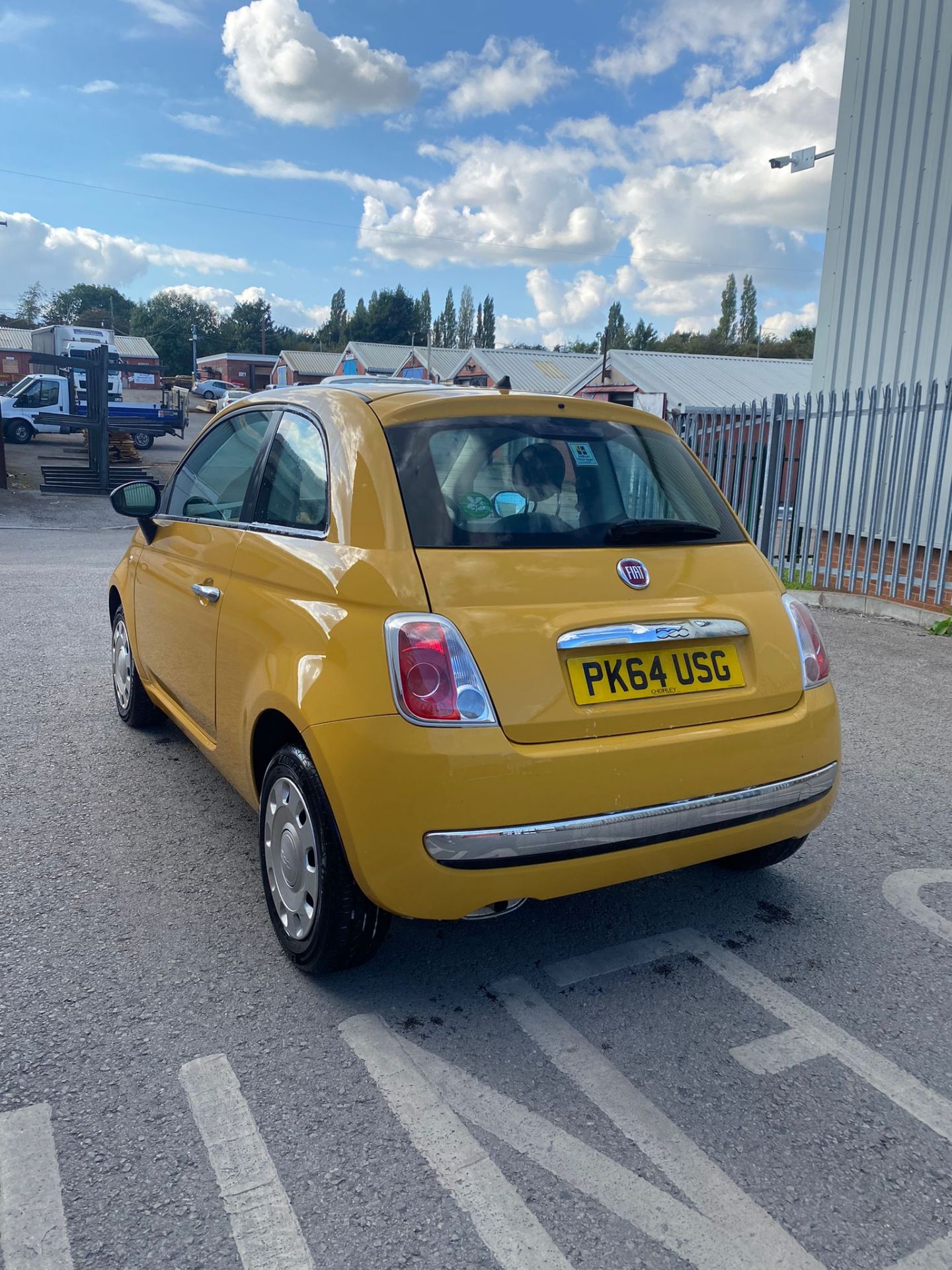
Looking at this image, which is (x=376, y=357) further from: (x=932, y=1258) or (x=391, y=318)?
(x=932, y=1258)

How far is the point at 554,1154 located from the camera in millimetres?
2148

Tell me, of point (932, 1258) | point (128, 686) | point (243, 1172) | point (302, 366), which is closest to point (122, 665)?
point (128, 686)

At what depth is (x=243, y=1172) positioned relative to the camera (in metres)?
2.08

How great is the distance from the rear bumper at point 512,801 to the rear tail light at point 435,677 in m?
0.04

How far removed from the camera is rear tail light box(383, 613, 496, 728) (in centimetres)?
243

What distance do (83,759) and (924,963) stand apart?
369cm

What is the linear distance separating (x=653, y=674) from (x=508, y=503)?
0.64 m

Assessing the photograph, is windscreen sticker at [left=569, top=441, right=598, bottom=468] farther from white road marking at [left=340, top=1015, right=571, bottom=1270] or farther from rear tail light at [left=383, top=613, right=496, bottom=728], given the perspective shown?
white road marking at [left=340, top=1015, right=571, bottom=1270]

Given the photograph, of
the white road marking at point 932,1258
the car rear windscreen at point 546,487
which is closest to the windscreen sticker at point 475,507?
the car rear windscreen at point 546,487

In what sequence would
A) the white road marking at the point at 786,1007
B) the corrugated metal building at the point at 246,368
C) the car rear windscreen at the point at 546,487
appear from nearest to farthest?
the white road marking at the point at 786,1007
the car rear windscreen at the point at 546,487
the corrugated metal building at the point at 246,368

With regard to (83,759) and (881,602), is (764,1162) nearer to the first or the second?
(83,759)

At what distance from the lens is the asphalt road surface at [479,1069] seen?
6.39 ft

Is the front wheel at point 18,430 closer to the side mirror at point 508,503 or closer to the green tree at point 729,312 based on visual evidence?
the side mirror at point 508,503

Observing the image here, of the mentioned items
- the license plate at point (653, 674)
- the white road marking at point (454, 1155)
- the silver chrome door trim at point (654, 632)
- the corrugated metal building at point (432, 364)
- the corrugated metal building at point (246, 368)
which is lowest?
the white road marking at point (454, 1155)
